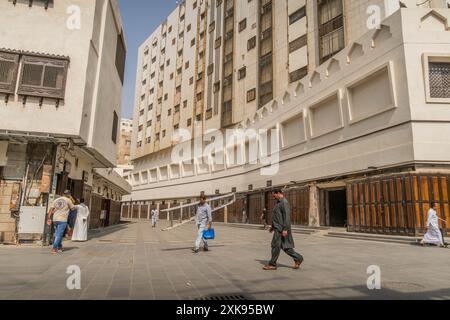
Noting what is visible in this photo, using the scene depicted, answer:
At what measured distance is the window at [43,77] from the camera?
11125 mm

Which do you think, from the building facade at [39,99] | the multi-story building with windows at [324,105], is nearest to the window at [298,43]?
→ the multi-story building with windows at [324,105]

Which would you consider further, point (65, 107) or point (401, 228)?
point (401, 228)

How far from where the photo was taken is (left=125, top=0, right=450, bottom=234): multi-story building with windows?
13.7m

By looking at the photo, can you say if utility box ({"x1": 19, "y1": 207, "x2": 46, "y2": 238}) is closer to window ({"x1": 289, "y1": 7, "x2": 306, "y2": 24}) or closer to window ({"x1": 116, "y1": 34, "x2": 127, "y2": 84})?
window ({"x1": 116, "y1": 34, "x2": 127, "y2": 84})

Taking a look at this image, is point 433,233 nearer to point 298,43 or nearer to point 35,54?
point 35,54

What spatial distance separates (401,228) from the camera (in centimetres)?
1350

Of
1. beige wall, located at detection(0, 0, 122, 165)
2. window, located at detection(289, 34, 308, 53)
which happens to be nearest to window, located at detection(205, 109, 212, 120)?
window, located at detection(289, 34, 308, 53)

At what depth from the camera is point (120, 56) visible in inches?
749

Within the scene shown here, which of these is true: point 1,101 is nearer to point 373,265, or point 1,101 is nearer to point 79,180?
point 79,180

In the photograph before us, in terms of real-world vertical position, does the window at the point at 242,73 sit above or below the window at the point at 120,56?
above

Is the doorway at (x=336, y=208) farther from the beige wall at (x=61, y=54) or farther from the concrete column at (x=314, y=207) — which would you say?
the beige wall at (x=61, y=54)

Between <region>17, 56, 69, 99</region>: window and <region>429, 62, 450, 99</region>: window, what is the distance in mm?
15660

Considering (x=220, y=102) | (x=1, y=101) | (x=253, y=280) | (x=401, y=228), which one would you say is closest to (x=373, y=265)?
(x=253, y=280)
